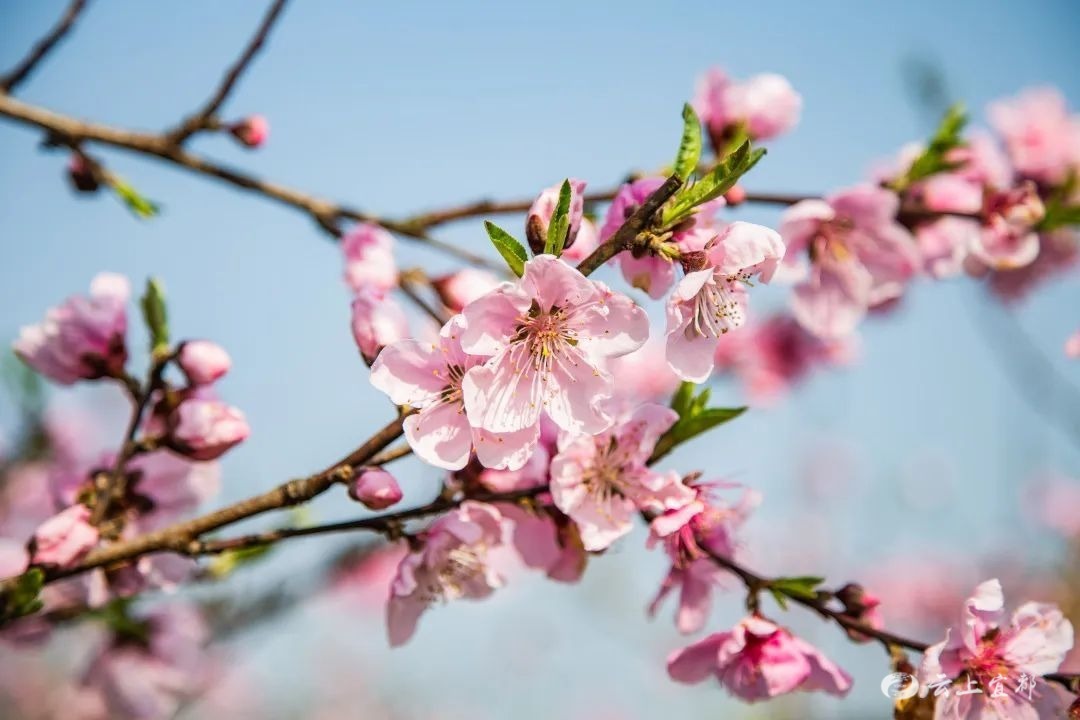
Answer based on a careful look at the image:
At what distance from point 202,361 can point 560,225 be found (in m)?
0.69

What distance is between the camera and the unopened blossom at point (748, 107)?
217 centimetres

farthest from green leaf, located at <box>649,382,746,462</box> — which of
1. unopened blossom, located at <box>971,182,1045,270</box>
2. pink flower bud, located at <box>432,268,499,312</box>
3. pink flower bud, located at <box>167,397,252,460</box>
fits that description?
unopened blossom, located at <box>971,182,1045,270</box>

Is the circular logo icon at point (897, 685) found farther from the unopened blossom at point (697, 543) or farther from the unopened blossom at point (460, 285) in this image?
the unopened blossom at point (460, 285)

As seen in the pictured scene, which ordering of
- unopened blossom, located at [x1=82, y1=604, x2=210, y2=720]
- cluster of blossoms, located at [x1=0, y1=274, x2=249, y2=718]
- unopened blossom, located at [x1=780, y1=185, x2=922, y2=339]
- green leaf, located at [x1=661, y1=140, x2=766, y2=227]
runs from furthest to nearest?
unopened blossom, located at [x1=780, y1=185, x2=922, y2=339] → unopened blossom, located at [x1=82, y1=604, x2=210, y2=720] → cluster of blossoms, located at [x1=0, y1=274, x2=249, y2=718] → green leaf, located at [x1=661, y1=140, x2=766, y2=227]

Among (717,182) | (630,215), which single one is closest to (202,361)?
(630,215)

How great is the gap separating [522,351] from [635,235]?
22 cm

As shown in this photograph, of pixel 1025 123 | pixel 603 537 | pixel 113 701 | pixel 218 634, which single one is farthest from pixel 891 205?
pixel 218 634

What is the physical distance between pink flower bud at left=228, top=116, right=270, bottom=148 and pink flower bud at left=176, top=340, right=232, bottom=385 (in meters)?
0.90

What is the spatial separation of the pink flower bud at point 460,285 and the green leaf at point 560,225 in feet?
3.02

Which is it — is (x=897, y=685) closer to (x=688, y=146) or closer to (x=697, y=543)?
(x=697, y=543)

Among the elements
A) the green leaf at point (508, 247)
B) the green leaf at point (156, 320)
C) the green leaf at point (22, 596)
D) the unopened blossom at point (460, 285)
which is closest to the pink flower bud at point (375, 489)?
the green leaf at point (508, 247)

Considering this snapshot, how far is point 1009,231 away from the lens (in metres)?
2.05

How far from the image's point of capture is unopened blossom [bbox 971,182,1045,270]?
6.69 ft

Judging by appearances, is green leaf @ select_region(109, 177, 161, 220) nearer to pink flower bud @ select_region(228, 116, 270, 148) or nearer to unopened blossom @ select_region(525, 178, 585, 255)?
pink flower bud @ select_region(228, 116, 270, 148)
